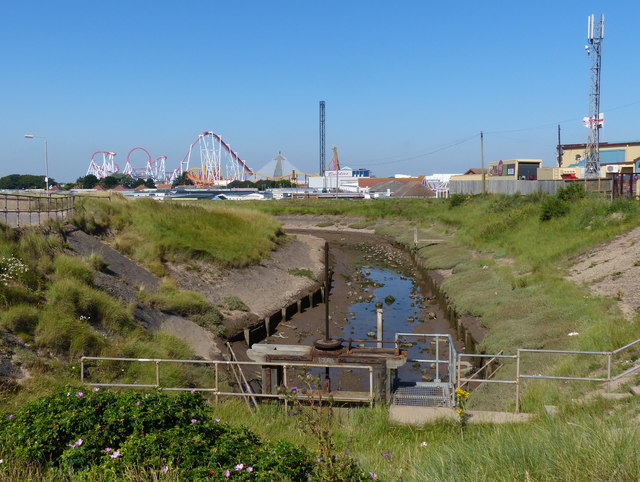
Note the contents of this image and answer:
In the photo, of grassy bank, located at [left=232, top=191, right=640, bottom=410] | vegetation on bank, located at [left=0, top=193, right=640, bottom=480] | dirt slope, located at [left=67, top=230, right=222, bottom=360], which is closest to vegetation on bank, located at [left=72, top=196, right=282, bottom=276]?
vegetation on bank, located at [left=0, top=193, right=640, bottom=480]

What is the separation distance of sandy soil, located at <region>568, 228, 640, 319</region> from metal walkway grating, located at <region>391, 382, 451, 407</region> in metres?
6.41

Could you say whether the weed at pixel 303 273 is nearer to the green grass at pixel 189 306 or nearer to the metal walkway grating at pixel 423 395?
the green grass at pixel 189 306

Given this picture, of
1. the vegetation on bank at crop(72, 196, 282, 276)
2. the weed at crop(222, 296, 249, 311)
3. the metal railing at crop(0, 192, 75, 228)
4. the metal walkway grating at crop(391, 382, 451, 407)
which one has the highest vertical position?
the metal railing at crop(0, 192, 75, 228)

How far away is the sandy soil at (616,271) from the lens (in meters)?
20.0

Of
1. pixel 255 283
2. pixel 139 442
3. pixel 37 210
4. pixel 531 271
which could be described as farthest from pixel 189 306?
pixel 139 442

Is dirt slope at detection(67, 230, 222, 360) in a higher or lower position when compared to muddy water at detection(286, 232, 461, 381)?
higher

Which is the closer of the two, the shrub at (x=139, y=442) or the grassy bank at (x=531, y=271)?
the shrub at (x=139, y=442)

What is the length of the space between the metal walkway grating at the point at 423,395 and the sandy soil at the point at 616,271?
6411 mm

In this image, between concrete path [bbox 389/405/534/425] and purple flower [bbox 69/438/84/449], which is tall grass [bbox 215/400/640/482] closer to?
concrete path [bbox 389/405/534/425]

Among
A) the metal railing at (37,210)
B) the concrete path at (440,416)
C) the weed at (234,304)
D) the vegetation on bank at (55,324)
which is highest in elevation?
the metal railing at (37,210)

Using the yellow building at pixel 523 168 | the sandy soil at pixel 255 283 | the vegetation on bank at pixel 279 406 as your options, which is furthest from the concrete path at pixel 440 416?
the yellow building at pixel 523 168

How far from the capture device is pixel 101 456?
276 inches

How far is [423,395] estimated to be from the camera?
14.9 m

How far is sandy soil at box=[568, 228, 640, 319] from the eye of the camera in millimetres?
19953
